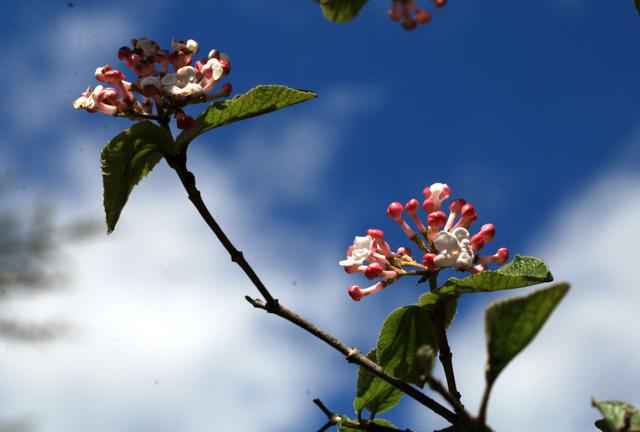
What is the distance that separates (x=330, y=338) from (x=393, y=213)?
58 cm

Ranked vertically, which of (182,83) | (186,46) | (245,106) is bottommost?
(245,106)

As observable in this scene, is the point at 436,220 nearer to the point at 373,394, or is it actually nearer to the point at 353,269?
the point at 353,269

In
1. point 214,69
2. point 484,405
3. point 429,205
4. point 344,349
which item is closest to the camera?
point 484,405

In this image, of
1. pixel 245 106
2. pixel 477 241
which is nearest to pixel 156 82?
pixel 245 106

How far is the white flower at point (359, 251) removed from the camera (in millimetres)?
1694

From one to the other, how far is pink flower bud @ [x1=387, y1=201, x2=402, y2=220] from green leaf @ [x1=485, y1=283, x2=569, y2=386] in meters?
0.88

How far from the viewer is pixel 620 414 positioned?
0.98m

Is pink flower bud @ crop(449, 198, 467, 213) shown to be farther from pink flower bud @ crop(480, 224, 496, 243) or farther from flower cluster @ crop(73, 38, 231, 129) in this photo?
flower cluster @ crop(73, 38, 231, 129)

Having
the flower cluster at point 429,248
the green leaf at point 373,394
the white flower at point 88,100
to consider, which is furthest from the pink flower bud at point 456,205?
the white flower at point 88,100

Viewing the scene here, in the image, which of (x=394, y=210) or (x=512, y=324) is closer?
(x=512, y=324)

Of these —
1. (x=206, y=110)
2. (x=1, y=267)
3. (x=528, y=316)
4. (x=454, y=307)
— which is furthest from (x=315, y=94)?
(x=1, y=267)

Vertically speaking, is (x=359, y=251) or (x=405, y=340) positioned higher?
(x=359, y=251)

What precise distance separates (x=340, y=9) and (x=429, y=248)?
0.67m

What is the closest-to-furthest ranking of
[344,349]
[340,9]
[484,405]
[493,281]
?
[484,405] < [340,9] < [344,349] < [493,281]
